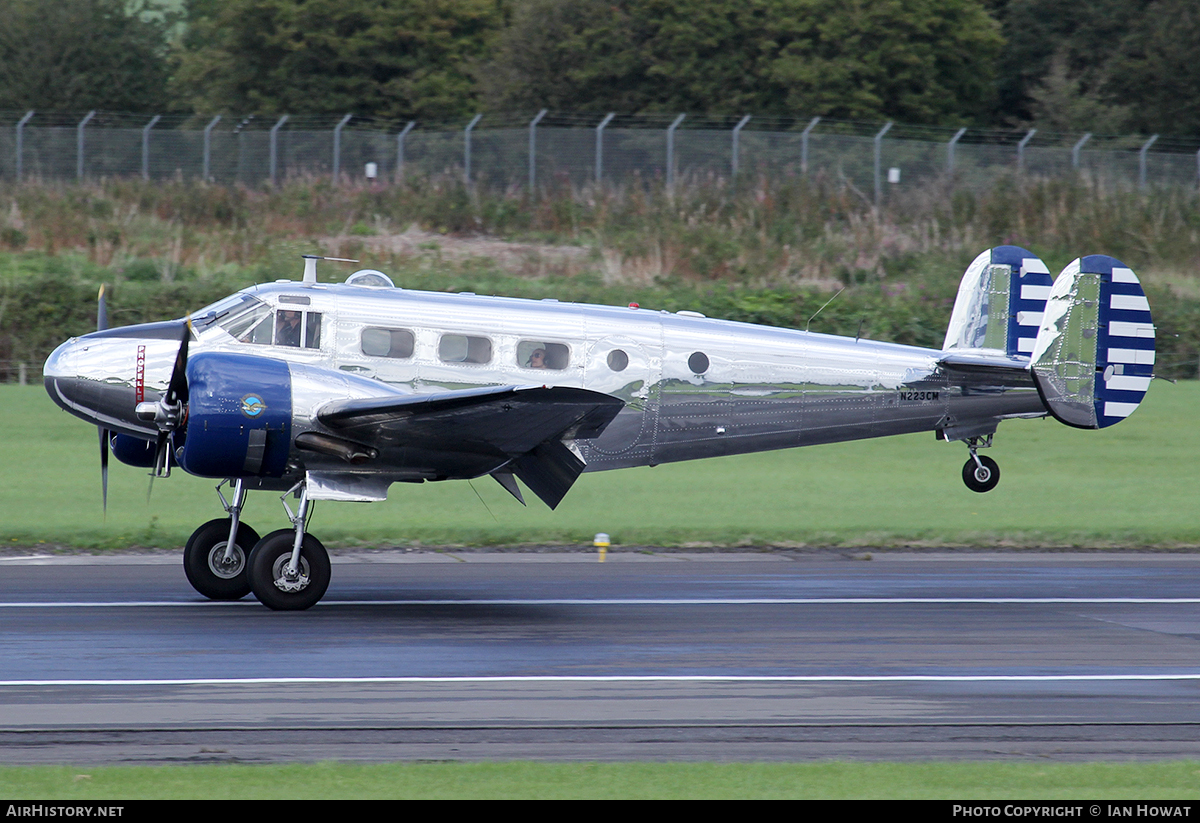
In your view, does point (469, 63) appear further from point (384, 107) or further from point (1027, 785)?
point (1027, 785)

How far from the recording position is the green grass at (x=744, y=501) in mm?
19453

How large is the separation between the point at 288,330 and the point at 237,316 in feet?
1.78

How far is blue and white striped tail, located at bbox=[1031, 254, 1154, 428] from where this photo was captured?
16.4 m

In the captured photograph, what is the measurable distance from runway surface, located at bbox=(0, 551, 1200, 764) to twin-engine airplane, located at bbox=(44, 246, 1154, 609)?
51.7 inches

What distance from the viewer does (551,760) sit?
8.49 metres

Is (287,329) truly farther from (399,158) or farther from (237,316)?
(399,158)

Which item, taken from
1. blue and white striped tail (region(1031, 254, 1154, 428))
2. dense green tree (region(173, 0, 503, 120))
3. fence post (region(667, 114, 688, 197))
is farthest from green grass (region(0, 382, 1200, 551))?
dense green tree (region(173, 0, 503, 120))

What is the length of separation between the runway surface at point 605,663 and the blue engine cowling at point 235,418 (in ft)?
4.81

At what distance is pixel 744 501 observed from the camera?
23.2m

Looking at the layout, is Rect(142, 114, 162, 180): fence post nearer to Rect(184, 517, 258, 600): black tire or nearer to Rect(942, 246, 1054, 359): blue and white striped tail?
Rect(184, 517, 258, 600): black tire

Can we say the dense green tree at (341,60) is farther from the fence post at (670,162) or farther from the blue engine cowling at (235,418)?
the blue engine cowling at (235,418)

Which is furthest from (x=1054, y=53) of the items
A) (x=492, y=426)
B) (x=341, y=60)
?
(x=492, y=426)

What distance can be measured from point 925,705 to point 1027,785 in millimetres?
2100

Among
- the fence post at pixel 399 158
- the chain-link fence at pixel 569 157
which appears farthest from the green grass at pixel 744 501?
the fence post at pixel 399 158
